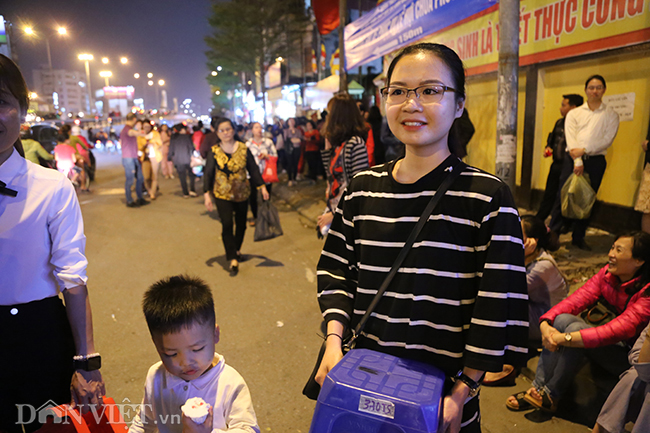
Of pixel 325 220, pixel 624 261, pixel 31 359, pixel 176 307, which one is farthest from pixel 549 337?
pixel 31 359

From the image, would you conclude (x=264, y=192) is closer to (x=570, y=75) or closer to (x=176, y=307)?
(x=176, y=307)

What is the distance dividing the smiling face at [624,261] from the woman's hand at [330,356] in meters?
2.35

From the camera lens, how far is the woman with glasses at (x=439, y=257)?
1.50m

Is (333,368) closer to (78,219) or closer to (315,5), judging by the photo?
(78,219)

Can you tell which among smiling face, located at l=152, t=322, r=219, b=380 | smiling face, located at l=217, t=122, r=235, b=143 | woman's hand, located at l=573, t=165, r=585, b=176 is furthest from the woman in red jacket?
smiling face, located at l=217, t=122, r=235, b=143

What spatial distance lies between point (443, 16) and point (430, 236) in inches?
254

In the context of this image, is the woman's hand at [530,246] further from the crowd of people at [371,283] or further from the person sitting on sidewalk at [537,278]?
the crowd of people at [371,283]

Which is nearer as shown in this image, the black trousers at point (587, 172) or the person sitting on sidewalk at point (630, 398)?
the person sitting on sidewalk at point (630, 398)

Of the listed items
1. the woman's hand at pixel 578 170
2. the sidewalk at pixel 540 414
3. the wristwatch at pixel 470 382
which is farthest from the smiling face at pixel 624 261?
the woman's hand at pixel 578 170

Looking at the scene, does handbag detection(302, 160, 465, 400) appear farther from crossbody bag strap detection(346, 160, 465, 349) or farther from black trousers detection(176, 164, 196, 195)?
black trousers detection(176, 164, 196, 195)

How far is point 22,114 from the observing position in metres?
1.84

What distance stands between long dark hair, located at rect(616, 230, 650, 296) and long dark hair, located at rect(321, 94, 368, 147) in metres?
2.69

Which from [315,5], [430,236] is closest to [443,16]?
[430,236]

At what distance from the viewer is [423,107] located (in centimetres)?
162
